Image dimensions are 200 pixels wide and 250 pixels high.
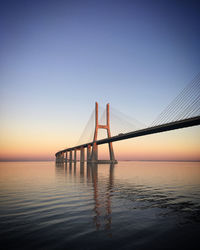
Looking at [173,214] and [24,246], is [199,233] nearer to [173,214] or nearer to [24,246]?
[173,214]

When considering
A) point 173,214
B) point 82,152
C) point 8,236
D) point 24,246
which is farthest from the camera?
point 82,152

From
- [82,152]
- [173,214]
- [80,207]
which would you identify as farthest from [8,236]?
[82,152]

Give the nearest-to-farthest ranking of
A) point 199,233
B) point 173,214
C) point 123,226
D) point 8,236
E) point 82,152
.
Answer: point 8,236 < point 199,233 < point 123,226 < point 173,214 < point 82,152

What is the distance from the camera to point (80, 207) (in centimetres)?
837

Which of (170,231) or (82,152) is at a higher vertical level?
(82,152)

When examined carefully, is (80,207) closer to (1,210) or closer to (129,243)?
(1,210)

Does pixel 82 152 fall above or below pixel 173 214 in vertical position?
above

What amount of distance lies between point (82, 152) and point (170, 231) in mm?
81432

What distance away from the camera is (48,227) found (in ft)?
18.6

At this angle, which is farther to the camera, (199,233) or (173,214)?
(173,214)

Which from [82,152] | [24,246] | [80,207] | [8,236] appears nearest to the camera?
[24,246]

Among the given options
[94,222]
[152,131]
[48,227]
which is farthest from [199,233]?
[152,131]

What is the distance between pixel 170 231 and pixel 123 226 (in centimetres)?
147

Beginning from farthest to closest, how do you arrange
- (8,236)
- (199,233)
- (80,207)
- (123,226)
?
(80,207) → (123,226) → (199,233) → (8,236)
